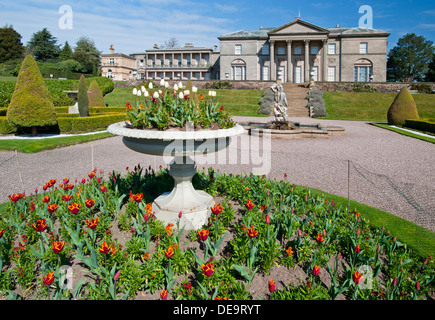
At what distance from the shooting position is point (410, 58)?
226 ft

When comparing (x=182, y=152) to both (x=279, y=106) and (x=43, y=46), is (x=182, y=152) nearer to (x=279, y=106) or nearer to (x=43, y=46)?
(x=279, y=106)

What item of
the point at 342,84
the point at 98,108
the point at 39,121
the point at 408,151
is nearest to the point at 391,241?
the point at 408,151

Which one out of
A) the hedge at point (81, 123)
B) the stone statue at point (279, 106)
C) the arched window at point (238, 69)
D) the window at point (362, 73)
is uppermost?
the arched window at point (238, 69)

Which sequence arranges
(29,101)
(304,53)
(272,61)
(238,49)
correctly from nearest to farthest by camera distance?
1. (29,101)
2. (272,61)
3. (304,53)
4. (238,49)

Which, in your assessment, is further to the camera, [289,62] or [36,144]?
[289,62]

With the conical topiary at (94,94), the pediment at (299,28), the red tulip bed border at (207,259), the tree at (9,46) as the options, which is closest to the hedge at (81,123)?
the conical topiary at (94,94)

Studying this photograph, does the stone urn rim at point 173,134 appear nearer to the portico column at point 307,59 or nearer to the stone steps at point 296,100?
the stone steps at point 296,100

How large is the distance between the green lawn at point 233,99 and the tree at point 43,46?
33.3 metres

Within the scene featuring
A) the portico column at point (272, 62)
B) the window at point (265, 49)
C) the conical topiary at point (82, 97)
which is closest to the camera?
the conical topiary at point (82, 97)

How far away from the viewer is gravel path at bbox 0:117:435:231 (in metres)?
6.83

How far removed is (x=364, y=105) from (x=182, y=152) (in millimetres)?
31530

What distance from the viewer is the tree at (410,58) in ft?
225

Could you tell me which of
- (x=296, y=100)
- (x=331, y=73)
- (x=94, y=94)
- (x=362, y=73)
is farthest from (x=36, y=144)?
(x=362, y=73)

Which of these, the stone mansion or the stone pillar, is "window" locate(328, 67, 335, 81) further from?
the stone pillar
